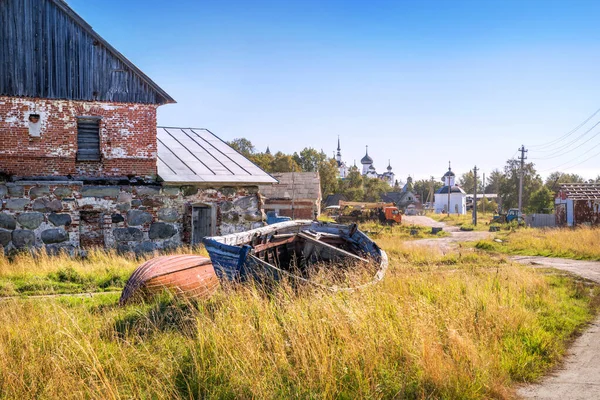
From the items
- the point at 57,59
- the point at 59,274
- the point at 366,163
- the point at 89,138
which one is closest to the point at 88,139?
the point at 89,138

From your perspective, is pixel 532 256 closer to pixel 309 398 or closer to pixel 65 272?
pixel 65 272

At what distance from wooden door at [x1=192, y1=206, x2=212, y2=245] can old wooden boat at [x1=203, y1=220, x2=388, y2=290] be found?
6.11 meters

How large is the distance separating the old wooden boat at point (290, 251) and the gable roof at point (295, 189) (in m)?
26.9

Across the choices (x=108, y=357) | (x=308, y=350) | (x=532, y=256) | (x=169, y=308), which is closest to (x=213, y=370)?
(x=308, y=350)

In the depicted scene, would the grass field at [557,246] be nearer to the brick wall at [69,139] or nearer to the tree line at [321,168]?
the brick wall at [69,139]

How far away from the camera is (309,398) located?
4867 millimetres

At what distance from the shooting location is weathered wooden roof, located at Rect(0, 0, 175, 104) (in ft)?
50.0

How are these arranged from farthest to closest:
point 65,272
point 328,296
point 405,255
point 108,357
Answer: point 405,255 < point 65,272 < point 328,296 < point 108,357

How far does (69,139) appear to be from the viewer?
52.0 ft

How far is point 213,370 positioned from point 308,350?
980 mm

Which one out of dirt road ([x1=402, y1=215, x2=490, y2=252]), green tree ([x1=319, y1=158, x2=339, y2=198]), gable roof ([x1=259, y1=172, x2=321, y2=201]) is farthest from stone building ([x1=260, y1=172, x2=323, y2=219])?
green tree ([x1=319, y1=158, x2=339, y2=198])

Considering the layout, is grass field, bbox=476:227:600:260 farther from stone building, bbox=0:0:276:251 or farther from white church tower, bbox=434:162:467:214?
white church tower, bbox=434:162:467:214

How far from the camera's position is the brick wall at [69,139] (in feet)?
50.1

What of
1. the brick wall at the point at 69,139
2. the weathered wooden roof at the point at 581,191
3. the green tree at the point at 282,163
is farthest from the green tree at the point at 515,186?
the brick wall at the point at 69,139
